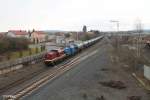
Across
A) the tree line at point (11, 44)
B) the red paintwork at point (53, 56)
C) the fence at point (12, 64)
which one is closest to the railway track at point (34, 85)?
the red paintwork at point (53, 56)

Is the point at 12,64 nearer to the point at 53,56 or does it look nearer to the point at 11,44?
the point at 53,56

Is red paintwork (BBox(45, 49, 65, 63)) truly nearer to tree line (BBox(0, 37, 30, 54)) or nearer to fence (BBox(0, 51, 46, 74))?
fence (BBox(0, 51, 46, 74))

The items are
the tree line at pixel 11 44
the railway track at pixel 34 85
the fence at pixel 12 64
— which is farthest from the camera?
the tree line at pixel 11 44

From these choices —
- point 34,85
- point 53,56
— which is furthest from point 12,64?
point 34,85

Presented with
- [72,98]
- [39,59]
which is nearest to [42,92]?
[72,98]

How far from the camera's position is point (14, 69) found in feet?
135

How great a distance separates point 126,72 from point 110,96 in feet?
52.4

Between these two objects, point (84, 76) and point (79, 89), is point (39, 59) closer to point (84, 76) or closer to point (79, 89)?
point (84, 76)

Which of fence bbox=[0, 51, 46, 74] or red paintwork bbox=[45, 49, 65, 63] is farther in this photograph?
red paintwork bbox=[45, 49, 65, 63]

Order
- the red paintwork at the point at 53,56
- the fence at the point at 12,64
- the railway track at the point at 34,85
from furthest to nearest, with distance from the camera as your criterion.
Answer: the red paintwork at the point at 53,56, the fence at the point at 12,64, the railway track at the point at 34,85

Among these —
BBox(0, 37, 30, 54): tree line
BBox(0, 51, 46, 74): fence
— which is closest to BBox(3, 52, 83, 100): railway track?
BBox(0, 51, 46, 74): fence

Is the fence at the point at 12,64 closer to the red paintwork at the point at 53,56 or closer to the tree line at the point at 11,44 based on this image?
the red paintwork at the point at 53,56

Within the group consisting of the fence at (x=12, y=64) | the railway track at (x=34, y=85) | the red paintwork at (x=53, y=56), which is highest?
the red paintwork at (x=53, y=56)

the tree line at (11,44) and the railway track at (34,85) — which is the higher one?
the tree line at (11,44)
